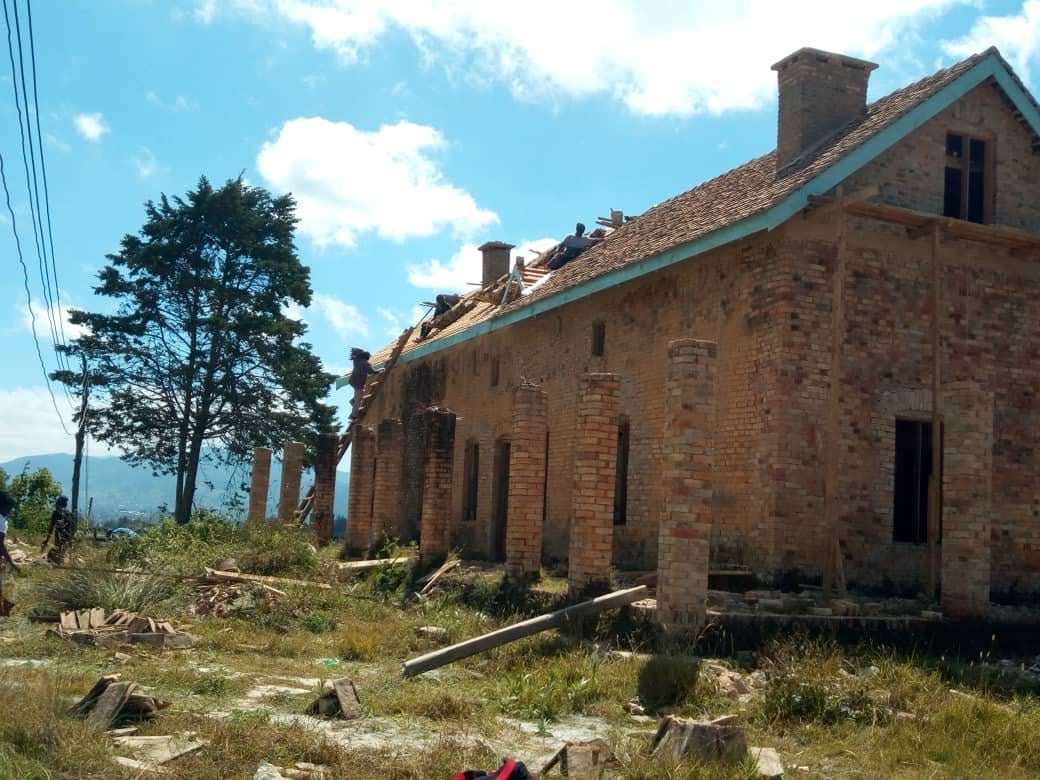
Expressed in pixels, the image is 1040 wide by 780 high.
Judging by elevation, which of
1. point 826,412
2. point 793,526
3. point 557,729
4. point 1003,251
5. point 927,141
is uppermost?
point 927,141

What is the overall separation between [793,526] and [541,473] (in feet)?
11.6

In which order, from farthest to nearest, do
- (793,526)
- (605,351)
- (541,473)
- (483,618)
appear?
(605,351)
(541,473)
(793,526)
(483,618)

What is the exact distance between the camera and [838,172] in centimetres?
1441

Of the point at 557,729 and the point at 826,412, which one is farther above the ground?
the point at 826,412

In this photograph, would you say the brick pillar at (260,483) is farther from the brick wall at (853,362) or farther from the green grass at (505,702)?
the green grass at (505,702)

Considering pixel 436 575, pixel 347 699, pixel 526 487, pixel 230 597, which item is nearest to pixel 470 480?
pixel 436 575

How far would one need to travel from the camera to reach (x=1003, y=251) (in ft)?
52.5

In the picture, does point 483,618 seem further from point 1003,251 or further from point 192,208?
point 192,208

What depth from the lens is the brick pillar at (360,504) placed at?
907 inches

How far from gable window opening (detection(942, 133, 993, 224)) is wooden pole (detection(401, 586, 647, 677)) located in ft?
27.7

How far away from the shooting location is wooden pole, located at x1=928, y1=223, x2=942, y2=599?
46.1 ft

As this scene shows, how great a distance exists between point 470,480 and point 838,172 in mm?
11894

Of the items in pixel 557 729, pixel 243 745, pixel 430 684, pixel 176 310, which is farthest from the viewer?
pixel 176 310

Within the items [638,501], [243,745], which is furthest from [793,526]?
[243,745]
